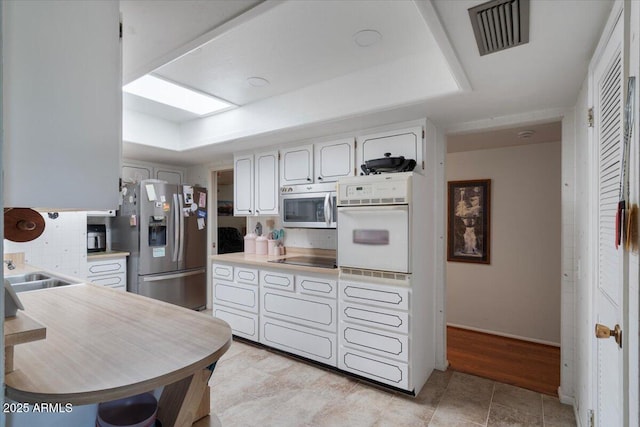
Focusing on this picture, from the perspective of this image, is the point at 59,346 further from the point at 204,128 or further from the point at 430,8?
the point at 204,128

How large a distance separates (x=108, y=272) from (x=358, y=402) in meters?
3.24

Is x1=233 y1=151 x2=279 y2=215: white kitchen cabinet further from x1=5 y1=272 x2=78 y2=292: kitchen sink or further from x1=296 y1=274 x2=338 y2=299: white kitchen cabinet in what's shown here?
x1=5 y1=272 x2=78 y2=292: kitchen sink

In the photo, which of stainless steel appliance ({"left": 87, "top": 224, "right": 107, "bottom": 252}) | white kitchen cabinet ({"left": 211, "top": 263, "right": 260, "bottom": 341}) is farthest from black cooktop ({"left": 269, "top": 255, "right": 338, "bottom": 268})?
stainless steel appliance ({"left": 87, "top": 224, "right": 107, "bottom": 252})

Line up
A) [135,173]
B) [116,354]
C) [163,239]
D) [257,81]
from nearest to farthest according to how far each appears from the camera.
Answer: [116,354] < [257,81] < [163,239] < [135,173]

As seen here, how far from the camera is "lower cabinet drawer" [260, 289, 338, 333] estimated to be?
2.86 metres

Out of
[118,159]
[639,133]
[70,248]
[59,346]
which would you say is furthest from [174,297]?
[639,133]

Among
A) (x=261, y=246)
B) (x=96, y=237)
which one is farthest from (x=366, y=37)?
(x=96, y=237)

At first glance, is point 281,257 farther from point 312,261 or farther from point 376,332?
point 376,332

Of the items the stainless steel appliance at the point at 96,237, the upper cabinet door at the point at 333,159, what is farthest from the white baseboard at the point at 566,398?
the stainless steel appliance at the point at 96,237

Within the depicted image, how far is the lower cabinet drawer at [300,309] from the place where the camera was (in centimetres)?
286

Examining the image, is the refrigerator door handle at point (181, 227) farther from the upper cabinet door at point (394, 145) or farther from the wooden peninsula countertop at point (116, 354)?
the wooden peninsula countertop at point (116, 354)

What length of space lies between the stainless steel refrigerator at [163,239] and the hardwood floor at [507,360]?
3.37 metres

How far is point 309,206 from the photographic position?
10.6 feet

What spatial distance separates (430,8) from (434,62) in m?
0.97
